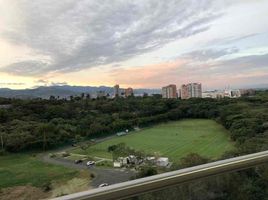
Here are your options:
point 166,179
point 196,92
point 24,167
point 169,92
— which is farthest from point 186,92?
point 166,179

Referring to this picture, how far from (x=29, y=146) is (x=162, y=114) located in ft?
15.7

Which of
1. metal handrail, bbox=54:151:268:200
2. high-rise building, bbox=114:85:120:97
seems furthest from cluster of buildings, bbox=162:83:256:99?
metal handrail, bbox=54:151:268:200

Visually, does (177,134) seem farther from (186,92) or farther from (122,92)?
(186,92)

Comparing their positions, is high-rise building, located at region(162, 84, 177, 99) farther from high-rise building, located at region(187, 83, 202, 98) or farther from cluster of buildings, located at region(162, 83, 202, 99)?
high-rise building, located at region(187, 83, 202, 98)

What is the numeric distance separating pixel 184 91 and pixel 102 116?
5809 mm

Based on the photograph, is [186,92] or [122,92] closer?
[122,92]


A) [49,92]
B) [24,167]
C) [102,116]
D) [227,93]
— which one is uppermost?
[49,92]

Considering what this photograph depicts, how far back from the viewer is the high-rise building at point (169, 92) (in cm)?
1176

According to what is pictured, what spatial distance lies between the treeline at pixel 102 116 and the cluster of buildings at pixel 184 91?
1.07 m

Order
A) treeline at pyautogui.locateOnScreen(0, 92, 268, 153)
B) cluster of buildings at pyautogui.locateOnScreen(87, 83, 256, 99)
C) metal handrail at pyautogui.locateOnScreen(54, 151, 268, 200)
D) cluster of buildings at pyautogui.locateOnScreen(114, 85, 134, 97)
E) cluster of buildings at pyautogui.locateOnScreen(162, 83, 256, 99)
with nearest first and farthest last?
metal handrail at pyautogui.locateOnScreen(54, 151, 268, 200), treeline at pyautogui.locateOnScreen(0, 92, 268, 153), cluster of buildings at pyautogui.locateOnScreen(162, 83, 256, 99), cluster of buildings at pyautogui.locateOnScreen(87, 83, 256, 99), cluster of buildings at pyautogui.locateOnScreen(114, 85, 134, 97)

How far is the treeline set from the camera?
582 centimetres

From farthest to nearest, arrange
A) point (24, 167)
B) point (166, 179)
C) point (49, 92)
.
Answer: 1. point (49, 92)
2. point (24, 167)
3. point (166, 179)

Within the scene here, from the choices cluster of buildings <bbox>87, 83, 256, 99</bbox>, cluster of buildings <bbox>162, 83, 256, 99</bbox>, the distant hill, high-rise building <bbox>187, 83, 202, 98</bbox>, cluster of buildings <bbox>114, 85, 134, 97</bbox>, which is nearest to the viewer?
the distant hill

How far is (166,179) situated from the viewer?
1241 millimetres
